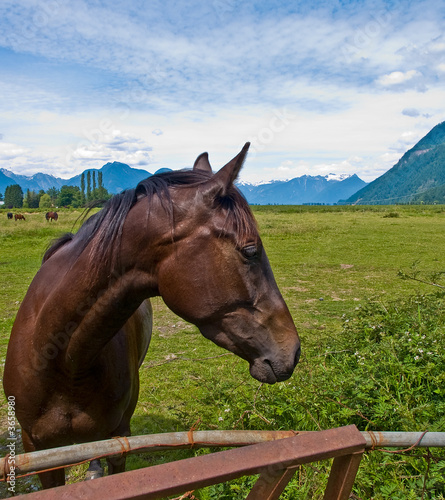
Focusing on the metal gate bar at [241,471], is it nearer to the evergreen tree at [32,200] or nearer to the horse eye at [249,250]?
the horse eye at [249,250]

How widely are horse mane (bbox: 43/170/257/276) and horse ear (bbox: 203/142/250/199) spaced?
0.04 meters

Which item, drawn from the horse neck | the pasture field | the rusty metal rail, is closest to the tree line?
the pasture field

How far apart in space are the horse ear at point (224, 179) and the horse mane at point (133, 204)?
0.04 metres

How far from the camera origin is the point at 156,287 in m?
1.81

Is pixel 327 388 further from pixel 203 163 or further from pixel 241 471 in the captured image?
pixel 241 471

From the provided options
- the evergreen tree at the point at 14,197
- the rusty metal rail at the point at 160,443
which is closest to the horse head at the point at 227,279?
the rusty metal rail at the point at 160,443

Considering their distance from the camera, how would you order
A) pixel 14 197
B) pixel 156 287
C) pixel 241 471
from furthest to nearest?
pixel 14 197 < pixel 156 287 < pixel 241 471

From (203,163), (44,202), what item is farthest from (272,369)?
(44,202)

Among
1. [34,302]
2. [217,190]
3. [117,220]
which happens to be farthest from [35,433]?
[217,190]

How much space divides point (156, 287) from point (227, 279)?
0.36 metres

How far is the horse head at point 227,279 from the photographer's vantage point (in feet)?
5.58

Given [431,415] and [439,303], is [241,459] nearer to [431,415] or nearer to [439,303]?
[431,415]

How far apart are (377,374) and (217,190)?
2647 mm

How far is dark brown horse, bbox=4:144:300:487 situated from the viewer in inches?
67.4
